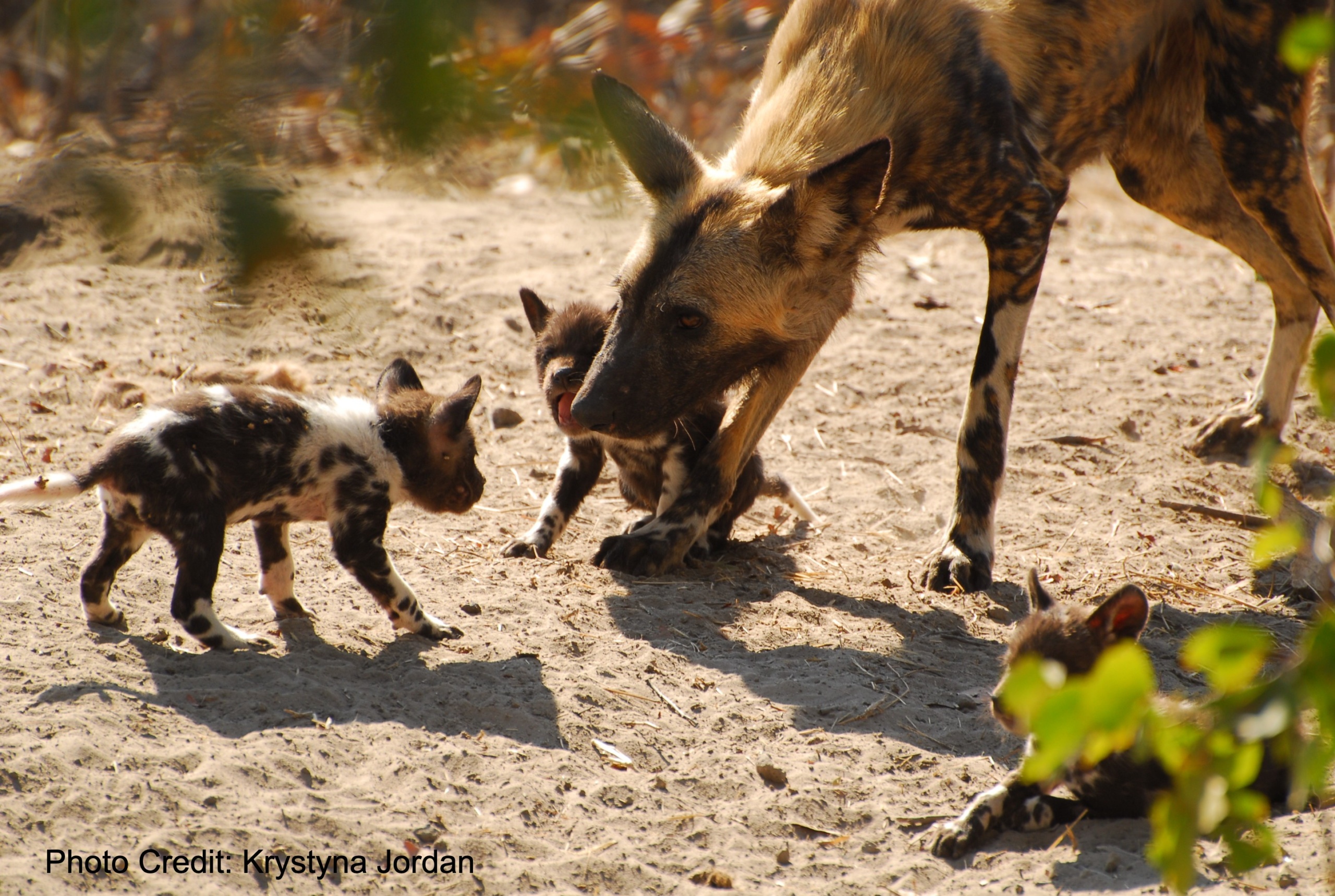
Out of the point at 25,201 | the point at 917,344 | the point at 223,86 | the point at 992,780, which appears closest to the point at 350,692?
the point at 992,780

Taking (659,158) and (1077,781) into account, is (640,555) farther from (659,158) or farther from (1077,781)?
(1077,781)

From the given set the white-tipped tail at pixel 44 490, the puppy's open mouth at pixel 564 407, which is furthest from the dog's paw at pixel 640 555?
the white-tipped tail at pixel 44 490

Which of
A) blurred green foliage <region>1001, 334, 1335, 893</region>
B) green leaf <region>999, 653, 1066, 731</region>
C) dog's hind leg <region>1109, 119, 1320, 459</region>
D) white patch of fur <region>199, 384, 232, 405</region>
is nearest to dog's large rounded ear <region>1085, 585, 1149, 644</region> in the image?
blurred green foliage <region>1001, 334, 1335, 893</region>

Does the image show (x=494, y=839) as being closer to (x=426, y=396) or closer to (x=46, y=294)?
(x=426, y=396)

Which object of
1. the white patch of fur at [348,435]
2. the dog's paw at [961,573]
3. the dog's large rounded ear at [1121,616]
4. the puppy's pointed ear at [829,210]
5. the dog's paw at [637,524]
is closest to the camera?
the dog's large rounded ear at [1121,616]

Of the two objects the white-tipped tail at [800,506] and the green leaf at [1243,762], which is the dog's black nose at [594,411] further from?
the green leaf at [1243,762]

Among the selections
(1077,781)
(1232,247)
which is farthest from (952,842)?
(1232,247)

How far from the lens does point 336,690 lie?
10.8 ft

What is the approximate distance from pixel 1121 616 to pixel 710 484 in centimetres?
201

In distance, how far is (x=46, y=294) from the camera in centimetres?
656

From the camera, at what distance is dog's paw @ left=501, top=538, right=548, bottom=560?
15.5 feet

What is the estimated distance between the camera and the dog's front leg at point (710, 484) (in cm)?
460

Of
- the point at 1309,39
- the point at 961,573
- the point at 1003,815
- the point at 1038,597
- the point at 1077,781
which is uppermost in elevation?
the point at 1309,39

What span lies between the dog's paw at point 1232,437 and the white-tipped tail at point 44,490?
5004 mm
